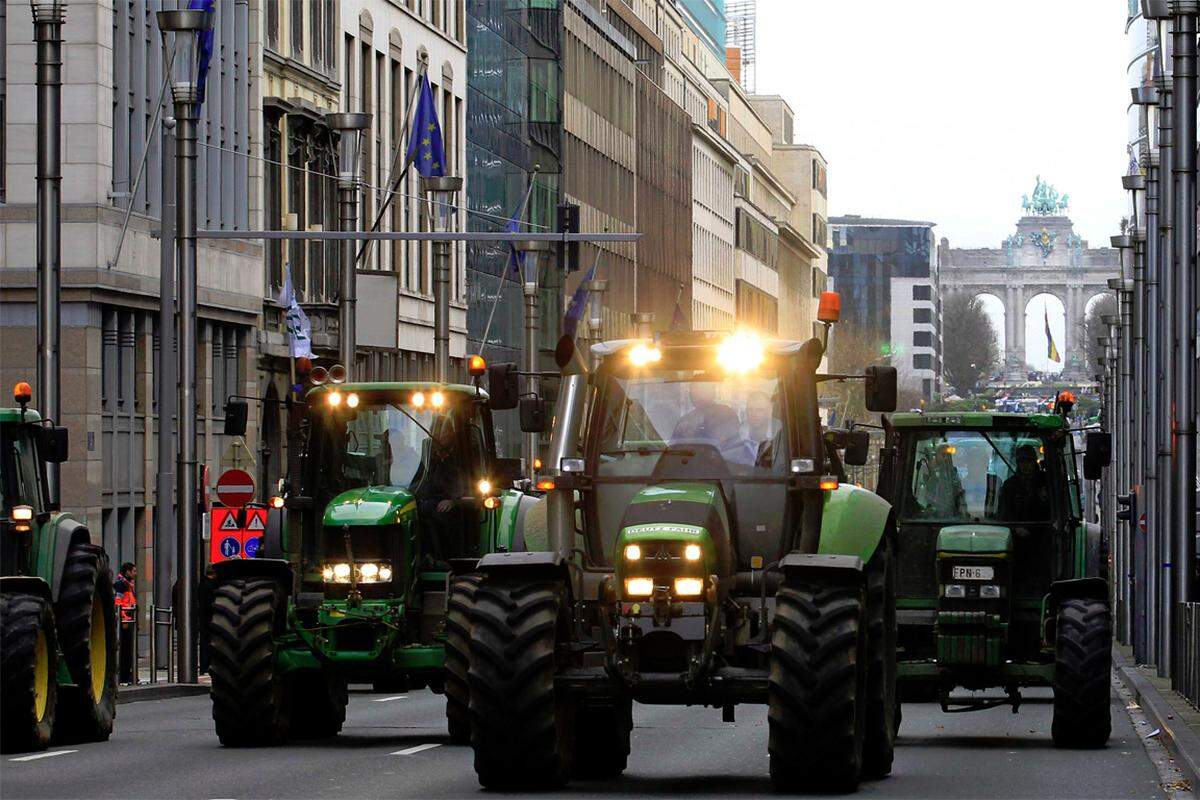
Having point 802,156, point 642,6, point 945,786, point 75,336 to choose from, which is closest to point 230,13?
point 75,336

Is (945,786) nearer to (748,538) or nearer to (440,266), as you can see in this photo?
(748,538)

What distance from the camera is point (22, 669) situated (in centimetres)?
2045

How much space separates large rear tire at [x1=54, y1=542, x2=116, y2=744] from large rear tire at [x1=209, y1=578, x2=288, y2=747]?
1192 millimetres

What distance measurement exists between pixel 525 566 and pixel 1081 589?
29.3 feet

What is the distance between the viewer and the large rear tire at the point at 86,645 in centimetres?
2217

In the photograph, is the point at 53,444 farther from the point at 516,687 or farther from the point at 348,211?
the point at 348,211

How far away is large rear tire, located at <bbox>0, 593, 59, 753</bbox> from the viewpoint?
2048 cm

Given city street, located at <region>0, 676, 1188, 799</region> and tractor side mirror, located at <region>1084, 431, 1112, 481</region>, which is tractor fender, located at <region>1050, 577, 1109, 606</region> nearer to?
city street, located at <region>0, 676, 1188, 799</region>

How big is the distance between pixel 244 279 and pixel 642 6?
67529 millimetres

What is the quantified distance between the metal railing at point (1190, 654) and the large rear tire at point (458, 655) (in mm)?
7592

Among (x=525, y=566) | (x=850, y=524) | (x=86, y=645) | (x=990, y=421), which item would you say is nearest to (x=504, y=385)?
(x=525, y=566)

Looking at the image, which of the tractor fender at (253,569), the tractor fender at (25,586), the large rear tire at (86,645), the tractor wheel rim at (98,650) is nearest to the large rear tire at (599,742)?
Result: the tractor fender at (253,569)

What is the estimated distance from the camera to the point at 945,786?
18281mm

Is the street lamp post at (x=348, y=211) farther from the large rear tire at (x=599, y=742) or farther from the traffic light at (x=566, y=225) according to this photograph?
the large rear tire at (x=599, y=742)
